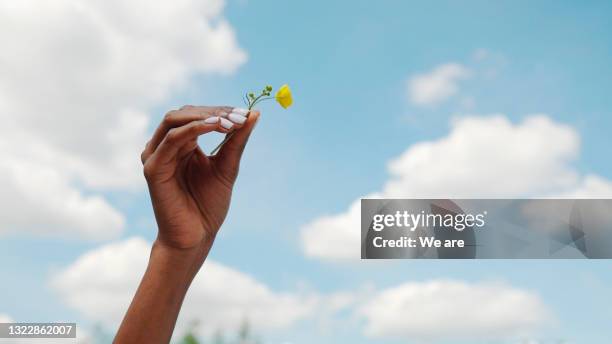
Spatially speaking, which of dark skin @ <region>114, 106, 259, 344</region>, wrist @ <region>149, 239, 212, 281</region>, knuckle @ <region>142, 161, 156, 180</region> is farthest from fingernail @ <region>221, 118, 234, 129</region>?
wrist @ <region>149, 239, 212, 281</region>

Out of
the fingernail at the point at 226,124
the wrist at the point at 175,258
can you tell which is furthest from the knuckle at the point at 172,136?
the wrist at the point at 175,258

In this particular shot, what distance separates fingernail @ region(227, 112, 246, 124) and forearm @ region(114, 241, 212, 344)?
33.2 inches

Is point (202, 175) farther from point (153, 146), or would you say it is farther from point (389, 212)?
point (389, 212)

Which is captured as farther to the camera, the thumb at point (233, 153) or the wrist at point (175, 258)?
the wrist at point (175, 258)

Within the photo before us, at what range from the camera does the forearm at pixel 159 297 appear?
4.03 meters

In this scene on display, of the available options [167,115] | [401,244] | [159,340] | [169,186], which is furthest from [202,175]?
[401,244]

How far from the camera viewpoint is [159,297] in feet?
13.3

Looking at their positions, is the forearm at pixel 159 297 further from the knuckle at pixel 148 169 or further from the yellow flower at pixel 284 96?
the yellow flower at pixel 284 96

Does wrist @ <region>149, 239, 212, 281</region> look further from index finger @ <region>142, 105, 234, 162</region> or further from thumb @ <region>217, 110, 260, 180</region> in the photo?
index finger @ <region>142, 105, 234, 162</region>

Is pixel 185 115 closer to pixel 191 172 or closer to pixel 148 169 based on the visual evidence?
pixel 148 169

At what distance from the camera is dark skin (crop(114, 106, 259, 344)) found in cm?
392

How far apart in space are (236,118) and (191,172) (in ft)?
1.94

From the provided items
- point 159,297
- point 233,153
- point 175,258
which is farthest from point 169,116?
point 159,297

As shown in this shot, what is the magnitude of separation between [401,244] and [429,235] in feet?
1.66
